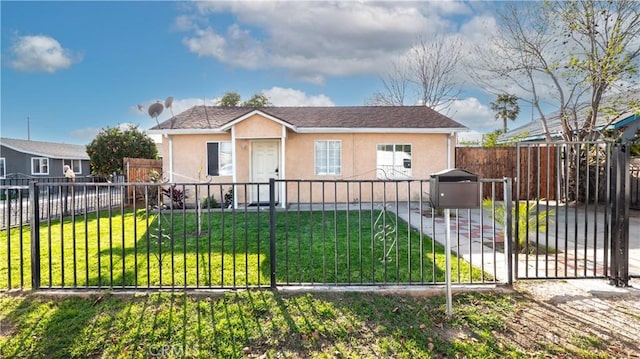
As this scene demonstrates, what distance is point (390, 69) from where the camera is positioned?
68.1 feet

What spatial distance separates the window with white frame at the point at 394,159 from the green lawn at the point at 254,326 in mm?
8882

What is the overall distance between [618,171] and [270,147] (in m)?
9.96

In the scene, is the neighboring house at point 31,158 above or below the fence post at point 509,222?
above

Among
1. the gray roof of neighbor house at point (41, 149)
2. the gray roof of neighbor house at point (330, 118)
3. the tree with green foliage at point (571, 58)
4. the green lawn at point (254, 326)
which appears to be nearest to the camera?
the green lawn at point (254, 326)

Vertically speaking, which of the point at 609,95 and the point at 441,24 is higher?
the point at 441,24

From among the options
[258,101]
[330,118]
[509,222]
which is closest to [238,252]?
[509,222]

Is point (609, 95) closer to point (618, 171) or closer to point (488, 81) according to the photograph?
point (488, 81)

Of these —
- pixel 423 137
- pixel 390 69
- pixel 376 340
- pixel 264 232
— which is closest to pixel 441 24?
pixel 390 69

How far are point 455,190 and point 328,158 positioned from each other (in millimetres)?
9111

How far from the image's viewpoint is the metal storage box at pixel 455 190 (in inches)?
122

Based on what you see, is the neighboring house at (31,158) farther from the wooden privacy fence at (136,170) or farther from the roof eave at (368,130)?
the roof eave at (368,130)

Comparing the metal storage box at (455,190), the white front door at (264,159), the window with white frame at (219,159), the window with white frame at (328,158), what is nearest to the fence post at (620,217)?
the metal storage box at (455,190)

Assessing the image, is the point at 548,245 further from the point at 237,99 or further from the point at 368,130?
the point at 237,99

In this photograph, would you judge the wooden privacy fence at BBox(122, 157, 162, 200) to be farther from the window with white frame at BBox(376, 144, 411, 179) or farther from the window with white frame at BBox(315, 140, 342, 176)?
the window with white frame at BBox(376, 144, 411, 179)
